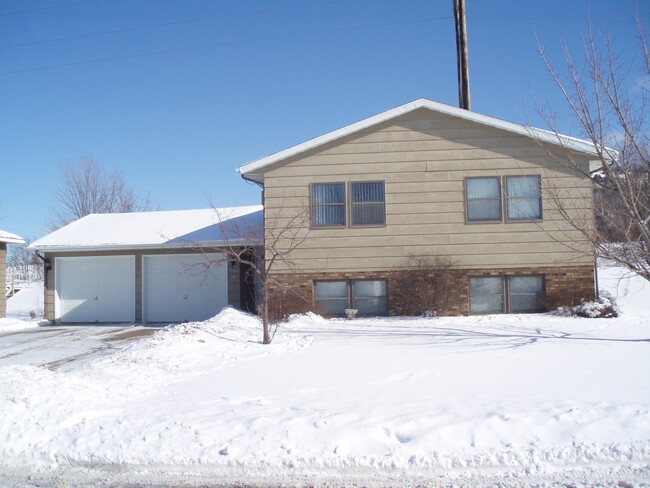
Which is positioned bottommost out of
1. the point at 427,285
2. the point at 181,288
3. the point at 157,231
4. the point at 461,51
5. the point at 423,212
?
the point at 181,288

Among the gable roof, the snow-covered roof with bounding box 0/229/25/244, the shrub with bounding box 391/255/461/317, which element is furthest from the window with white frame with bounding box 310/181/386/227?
the snow-covered roof with bounding box 0/229/25/244

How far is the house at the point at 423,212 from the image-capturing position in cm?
1434

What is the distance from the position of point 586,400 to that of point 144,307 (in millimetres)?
14774

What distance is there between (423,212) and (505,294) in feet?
10.1

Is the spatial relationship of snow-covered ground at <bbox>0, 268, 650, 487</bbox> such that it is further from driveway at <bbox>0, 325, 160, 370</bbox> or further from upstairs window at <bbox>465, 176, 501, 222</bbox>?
upstairs window at <bbox>465, 176, 501, 222</bbox>

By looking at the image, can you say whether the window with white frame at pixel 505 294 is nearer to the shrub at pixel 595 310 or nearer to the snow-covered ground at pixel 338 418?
the shrub at pixel 595 310

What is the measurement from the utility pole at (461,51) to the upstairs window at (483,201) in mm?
3340

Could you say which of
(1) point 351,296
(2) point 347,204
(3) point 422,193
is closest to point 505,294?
(3) point 422,193

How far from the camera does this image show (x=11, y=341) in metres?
14.1

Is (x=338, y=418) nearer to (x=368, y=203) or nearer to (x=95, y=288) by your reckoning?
(x=368, y=203)

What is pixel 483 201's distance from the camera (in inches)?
574

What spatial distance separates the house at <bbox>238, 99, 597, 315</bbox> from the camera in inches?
565

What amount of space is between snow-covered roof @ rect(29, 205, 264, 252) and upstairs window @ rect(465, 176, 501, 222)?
236 inches

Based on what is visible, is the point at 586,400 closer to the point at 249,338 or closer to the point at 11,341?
the point at 249,338
